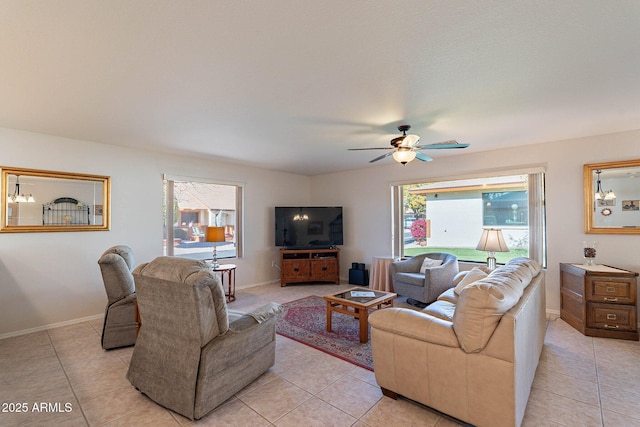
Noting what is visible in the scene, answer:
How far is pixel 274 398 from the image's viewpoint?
6.91ft


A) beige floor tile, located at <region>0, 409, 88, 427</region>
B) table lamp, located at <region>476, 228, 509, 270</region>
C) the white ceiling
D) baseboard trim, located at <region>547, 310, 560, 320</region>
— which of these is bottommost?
baseboard trim, located at <region>547, 310, 560, 320</region>

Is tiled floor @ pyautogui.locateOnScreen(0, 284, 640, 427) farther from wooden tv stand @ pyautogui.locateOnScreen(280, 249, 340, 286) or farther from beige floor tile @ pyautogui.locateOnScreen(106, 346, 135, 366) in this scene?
wooden tv stand @ pyautogui.locateOnScreen(280, 249, 340, 286)

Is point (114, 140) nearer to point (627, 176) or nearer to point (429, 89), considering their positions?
point (429, 89)

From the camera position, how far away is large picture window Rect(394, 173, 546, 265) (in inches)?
163

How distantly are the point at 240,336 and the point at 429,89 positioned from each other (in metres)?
2.49

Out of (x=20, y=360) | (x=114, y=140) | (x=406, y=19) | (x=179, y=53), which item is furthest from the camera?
(x=114, y=140)

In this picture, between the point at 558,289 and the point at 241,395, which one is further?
the point at 558,289

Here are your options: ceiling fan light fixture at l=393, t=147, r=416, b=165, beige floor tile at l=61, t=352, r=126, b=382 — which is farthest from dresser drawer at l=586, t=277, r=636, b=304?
beige floor tile at l=61, t=352, r=126, b=382

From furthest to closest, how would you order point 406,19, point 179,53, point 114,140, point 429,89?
point 114,140, point 429,89, point 179,53, point 406,19

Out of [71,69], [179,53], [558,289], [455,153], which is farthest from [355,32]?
[558,289]

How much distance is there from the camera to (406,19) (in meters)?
1.56

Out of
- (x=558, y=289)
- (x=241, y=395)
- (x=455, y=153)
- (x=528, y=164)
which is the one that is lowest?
(x=241, y=395)

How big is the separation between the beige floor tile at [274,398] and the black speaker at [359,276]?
3.45m

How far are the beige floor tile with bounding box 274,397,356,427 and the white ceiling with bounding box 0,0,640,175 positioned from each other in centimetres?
242
